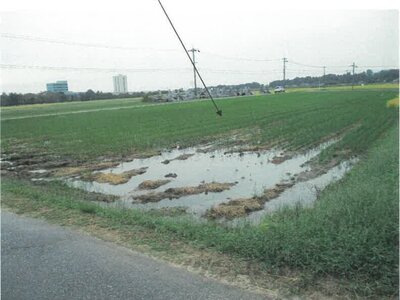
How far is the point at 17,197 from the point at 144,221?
332 centimetres

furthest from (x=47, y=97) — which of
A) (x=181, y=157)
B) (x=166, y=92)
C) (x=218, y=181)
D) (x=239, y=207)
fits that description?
(x=239, y=207)

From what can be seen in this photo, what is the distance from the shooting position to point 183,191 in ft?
29.5

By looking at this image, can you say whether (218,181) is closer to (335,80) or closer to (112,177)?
(112,177)

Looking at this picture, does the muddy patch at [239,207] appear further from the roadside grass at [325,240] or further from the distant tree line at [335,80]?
the distant tree line at [335,80]

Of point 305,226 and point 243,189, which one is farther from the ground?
point 305,226

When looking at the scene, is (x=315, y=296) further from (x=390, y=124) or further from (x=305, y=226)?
(x=390, y=124)

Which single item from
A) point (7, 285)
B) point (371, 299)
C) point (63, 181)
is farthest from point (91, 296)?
point (63, 181)

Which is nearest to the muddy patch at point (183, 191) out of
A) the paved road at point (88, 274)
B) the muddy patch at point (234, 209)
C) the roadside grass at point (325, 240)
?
the muddy patch at point (234, 209)

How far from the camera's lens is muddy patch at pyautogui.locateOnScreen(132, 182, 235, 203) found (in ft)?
28.1

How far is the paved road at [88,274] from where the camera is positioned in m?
3.57

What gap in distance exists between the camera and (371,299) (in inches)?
133

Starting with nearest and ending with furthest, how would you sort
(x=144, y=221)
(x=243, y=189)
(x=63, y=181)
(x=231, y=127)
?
(x=144, y=221)
(x=243, y=189)
(x=63, y=181)
(x=231, y=127)

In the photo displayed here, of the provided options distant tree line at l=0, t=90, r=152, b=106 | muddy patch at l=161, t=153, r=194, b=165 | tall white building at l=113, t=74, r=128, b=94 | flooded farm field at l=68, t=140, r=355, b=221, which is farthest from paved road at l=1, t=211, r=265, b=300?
tall white building at l=113, t=74, r=128, b=94

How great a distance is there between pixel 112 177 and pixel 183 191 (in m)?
2.62
